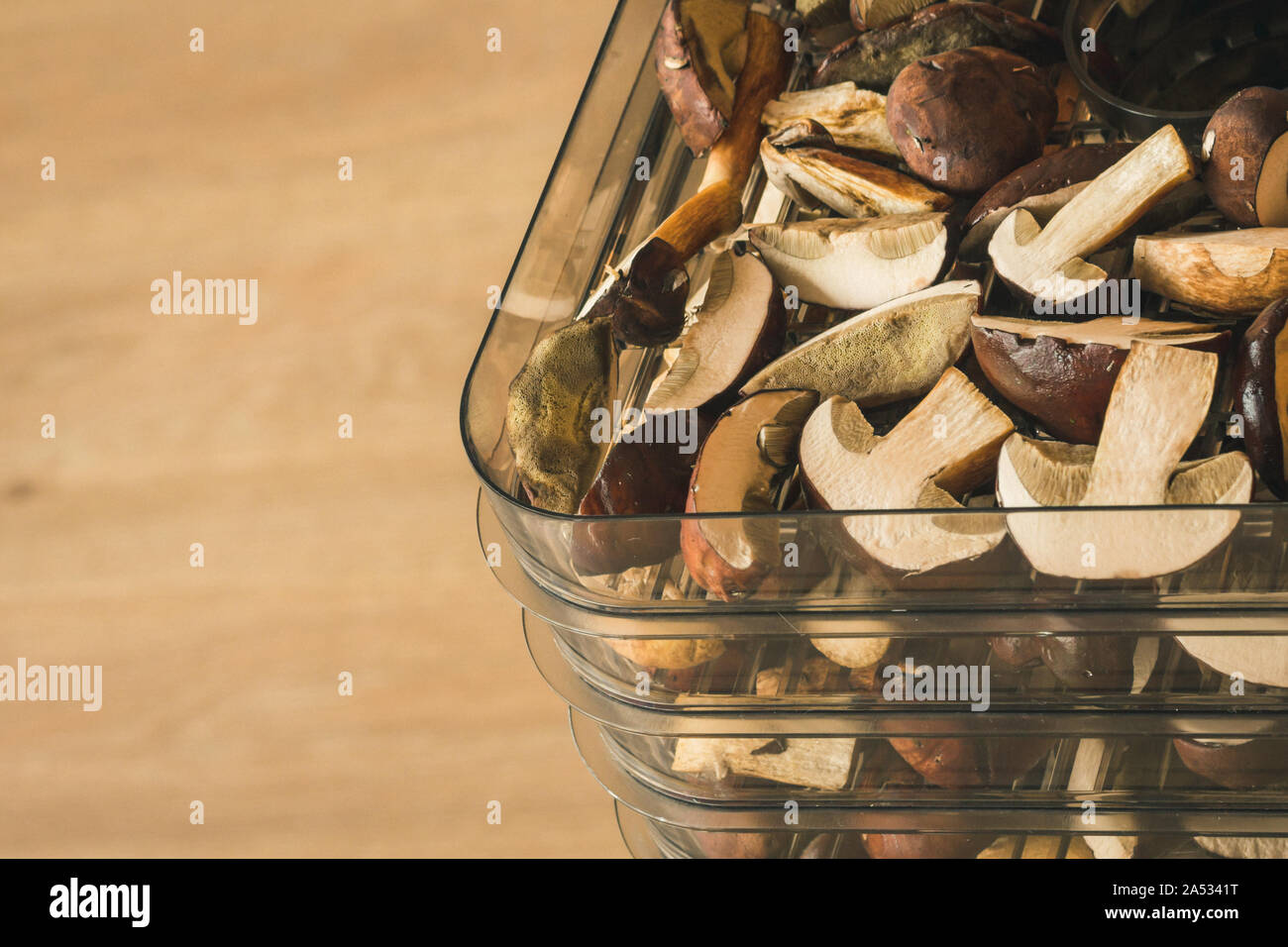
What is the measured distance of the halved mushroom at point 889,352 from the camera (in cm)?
27

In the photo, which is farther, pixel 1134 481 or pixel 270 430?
pixel 270 430

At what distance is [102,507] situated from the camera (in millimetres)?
557

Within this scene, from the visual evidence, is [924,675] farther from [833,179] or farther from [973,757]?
[833,179]

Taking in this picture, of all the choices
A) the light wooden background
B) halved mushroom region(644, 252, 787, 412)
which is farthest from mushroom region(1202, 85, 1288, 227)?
the light wooden background

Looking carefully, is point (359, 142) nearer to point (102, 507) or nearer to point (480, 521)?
point (102, 507)

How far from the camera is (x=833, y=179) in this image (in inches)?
12.5

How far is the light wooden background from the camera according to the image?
47 cm

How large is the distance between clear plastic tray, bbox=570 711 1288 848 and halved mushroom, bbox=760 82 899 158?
17 centimetres

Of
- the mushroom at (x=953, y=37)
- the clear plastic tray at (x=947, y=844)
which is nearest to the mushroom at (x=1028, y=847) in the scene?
the clear plastic tray at (x=947, y=844)

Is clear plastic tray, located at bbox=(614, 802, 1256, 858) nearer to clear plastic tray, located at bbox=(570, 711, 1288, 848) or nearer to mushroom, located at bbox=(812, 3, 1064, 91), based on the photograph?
clear plastic tray, located at bbox=(570, 711, 1288, 848)

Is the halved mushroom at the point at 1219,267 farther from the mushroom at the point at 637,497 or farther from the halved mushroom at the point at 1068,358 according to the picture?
the mushroom at the point at 637,497

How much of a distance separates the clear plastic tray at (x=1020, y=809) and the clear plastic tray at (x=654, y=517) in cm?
7

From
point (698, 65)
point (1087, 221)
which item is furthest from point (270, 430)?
point (1087, 221)

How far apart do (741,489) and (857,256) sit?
0.07 meters
